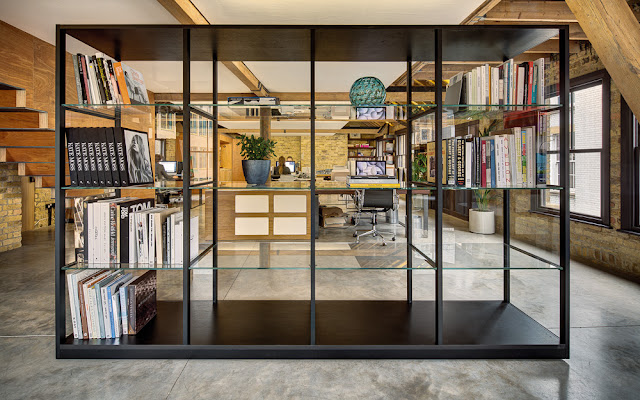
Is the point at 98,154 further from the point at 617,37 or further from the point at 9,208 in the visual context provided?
the point at 9,208

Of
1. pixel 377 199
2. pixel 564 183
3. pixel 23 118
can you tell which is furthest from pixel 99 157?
pixel 377 199

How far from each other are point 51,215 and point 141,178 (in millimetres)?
7117

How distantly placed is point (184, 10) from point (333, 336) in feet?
10.2

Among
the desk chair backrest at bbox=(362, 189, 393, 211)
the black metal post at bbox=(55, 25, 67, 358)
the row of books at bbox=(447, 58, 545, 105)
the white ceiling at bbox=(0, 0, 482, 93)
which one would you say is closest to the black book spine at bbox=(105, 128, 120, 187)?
the black metal post at bbox=(55, 25, 67, 358)

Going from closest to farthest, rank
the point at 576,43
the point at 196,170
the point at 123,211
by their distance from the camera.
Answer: the point at 123,211 → the point at 196,170 → the point at 576,43

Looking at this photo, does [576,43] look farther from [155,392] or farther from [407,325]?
[155,392]

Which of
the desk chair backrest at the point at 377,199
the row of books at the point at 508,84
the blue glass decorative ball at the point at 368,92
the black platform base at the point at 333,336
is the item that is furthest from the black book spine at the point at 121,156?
the desk chair backrest at the point at 377,199

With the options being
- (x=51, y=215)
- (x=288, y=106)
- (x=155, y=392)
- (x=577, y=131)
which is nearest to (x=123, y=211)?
(x=155, y=392)

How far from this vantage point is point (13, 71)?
14.8 feet

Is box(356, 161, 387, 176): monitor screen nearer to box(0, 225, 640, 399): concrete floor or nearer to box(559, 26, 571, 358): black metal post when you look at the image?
box(559, 26, 571, 358): black metal post

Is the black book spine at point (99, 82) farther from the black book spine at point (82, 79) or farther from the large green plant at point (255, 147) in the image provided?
the large green plant at point (255, 147)

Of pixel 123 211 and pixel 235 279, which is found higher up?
pixel 123 211

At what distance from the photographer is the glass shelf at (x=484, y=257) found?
251cm

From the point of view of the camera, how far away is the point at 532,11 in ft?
14.0
